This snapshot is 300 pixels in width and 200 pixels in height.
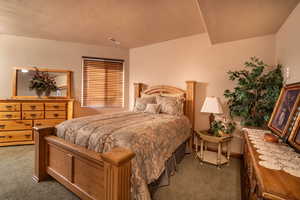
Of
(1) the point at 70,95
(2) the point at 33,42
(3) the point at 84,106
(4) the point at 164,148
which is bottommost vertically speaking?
(4) the point at 164,148

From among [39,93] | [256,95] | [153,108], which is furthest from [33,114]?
[256,95]

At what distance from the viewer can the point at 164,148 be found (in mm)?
1772

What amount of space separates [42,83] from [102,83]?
1421 millimetres

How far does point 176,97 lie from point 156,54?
4.67 feet

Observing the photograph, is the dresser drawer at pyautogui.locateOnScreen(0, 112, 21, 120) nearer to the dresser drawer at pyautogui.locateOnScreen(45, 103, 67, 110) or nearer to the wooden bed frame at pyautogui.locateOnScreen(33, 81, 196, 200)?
the dresser drawer at pyautogui.locateOnScreen(45, 103, 67, 110)

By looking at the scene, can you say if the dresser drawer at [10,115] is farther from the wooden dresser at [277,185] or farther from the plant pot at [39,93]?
the wooden dresser at [277,185]

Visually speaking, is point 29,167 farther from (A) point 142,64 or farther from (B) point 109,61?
(A) point 142,64

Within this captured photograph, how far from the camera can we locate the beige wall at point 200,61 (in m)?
2.60

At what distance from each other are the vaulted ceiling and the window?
0.84m

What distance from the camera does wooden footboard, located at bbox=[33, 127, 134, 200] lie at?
113 centimetres

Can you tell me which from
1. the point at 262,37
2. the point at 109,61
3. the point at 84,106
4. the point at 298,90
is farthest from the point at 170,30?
the point at 84,106

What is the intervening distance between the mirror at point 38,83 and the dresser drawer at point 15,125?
0.69 meters

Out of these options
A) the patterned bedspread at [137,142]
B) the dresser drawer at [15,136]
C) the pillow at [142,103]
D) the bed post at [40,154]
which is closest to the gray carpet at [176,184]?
the bed post at [40,154]

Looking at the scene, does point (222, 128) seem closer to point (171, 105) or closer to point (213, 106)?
point (213, 106)
